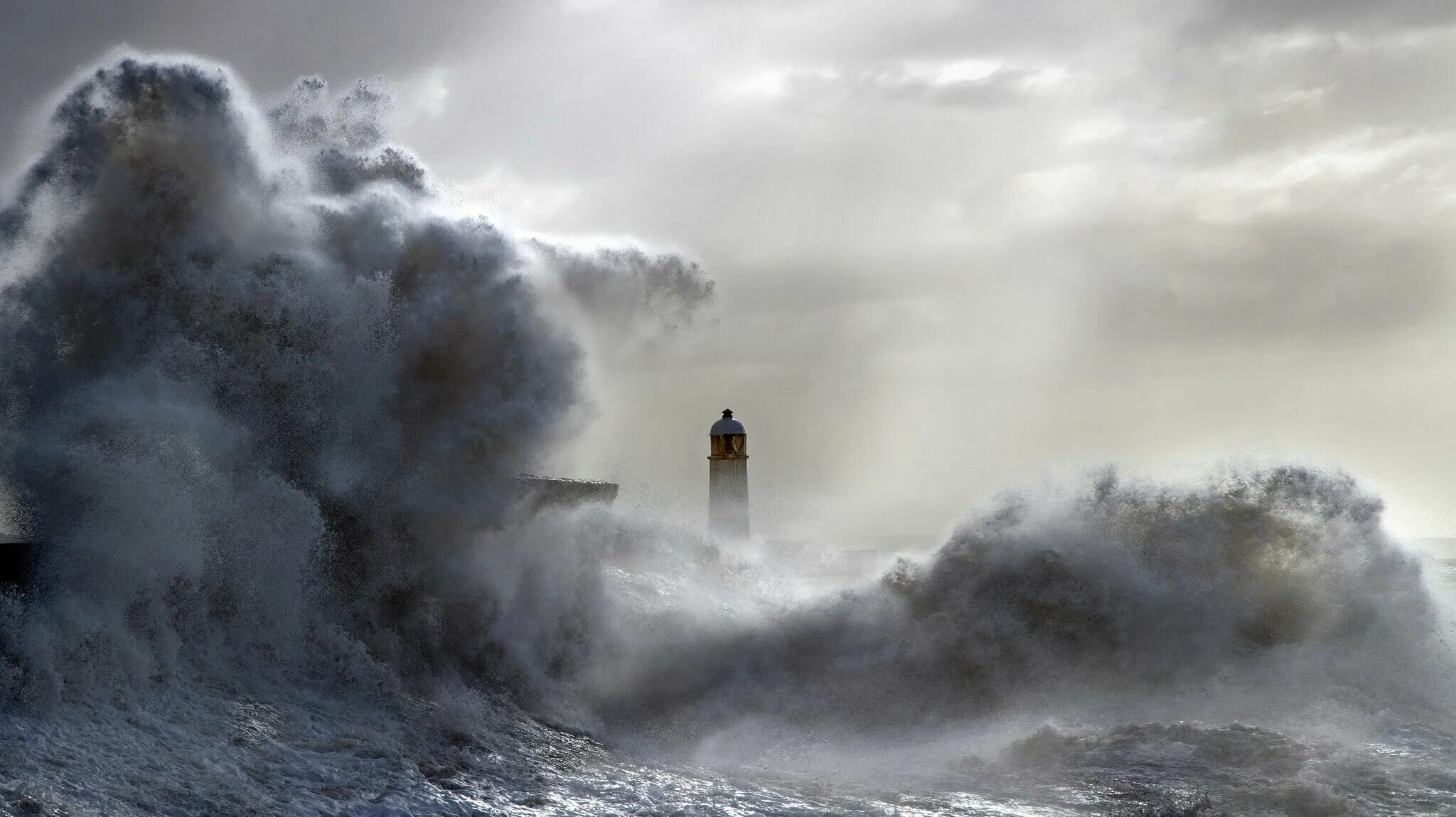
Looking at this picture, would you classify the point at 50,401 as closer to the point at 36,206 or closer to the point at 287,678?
the point at 36,206

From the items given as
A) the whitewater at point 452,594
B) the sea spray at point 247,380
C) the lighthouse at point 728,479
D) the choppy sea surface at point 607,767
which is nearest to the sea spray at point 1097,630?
the whitewater at point 452,594

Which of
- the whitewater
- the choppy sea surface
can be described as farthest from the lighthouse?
the choppy sea surface

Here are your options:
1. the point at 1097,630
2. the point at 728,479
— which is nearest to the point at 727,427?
the point at 728,479

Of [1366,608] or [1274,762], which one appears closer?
[1274,762]

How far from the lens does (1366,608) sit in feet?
46.6

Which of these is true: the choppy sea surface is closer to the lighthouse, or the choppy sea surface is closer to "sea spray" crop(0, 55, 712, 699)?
"sea spray" crop(0, 55, 712, 699)

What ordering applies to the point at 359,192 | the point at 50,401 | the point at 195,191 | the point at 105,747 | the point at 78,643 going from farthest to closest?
the point at 359,192 → the point at 195,191 → the point at 50,401 → the point at 78,643 → the point at 105,747

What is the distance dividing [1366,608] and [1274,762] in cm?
490

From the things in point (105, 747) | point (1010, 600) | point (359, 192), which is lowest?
point (105, 747)

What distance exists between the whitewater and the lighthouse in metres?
5.68

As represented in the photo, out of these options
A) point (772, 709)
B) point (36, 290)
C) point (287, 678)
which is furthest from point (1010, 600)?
point (36, 290)

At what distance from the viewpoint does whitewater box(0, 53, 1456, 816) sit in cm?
952

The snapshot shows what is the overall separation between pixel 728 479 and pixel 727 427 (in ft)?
3.22

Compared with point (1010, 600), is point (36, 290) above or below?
above
